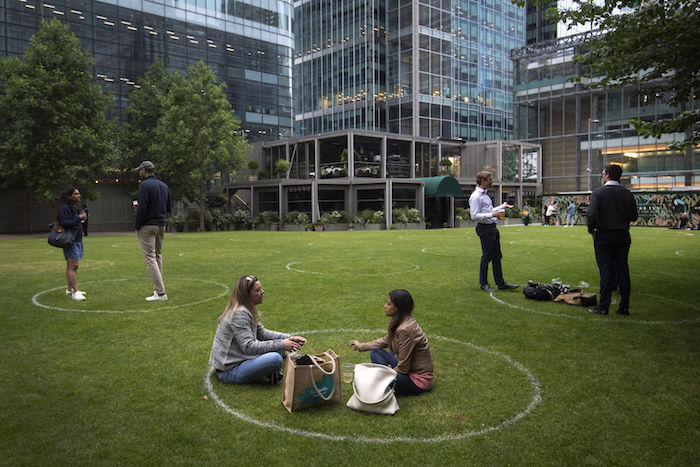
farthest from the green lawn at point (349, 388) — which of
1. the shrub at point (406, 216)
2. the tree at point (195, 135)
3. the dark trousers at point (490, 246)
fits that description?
the shrub at point (406, 216)

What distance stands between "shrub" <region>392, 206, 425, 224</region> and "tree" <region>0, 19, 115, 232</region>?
21.1m

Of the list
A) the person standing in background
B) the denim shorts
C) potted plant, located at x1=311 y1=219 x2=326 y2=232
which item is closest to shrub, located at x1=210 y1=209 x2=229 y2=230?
potted plant, located at x1=311 y1=219 x2=326 y2=232

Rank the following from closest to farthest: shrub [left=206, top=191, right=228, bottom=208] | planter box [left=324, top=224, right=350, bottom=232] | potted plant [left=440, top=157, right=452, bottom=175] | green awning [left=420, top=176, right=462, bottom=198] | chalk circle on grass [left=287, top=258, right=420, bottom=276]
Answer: chalk circle on grass [left=287, top=258, right=420, bottom=276]
planter box [left=324, top=224, right=350, bottom=232]
green awning [left=420, top=176, right=462, bottom=198]
shrub [left=206, top=191, right=228, bottom=208]
potted plant [left=440, top=157, right=452, bottom=175]

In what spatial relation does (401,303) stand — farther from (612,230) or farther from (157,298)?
(157,298)

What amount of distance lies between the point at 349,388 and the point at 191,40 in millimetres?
58165

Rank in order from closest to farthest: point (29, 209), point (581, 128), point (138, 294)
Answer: point (138, 294) < point (29, 209) < point (581, 128)

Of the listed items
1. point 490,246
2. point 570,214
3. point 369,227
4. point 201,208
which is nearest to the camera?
point 490,246

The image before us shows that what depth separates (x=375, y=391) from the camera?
4391mm

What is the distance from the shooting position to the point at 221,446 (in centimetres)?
386

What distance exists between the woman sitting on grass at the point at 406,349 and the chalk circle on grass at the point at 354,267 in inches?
308

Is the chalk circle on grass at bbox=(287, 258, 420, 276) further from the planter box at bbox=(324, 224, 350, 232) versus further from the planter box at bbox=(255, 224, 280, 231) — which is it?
the planter box at bbox=(255, 224, 280, 231)

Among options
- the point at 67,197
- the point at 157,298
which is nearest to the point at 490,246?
the point at 157,298

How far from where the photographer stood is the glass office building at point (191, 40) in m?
46.9

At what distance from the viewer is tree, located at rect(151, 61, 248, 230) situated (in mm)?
35688
